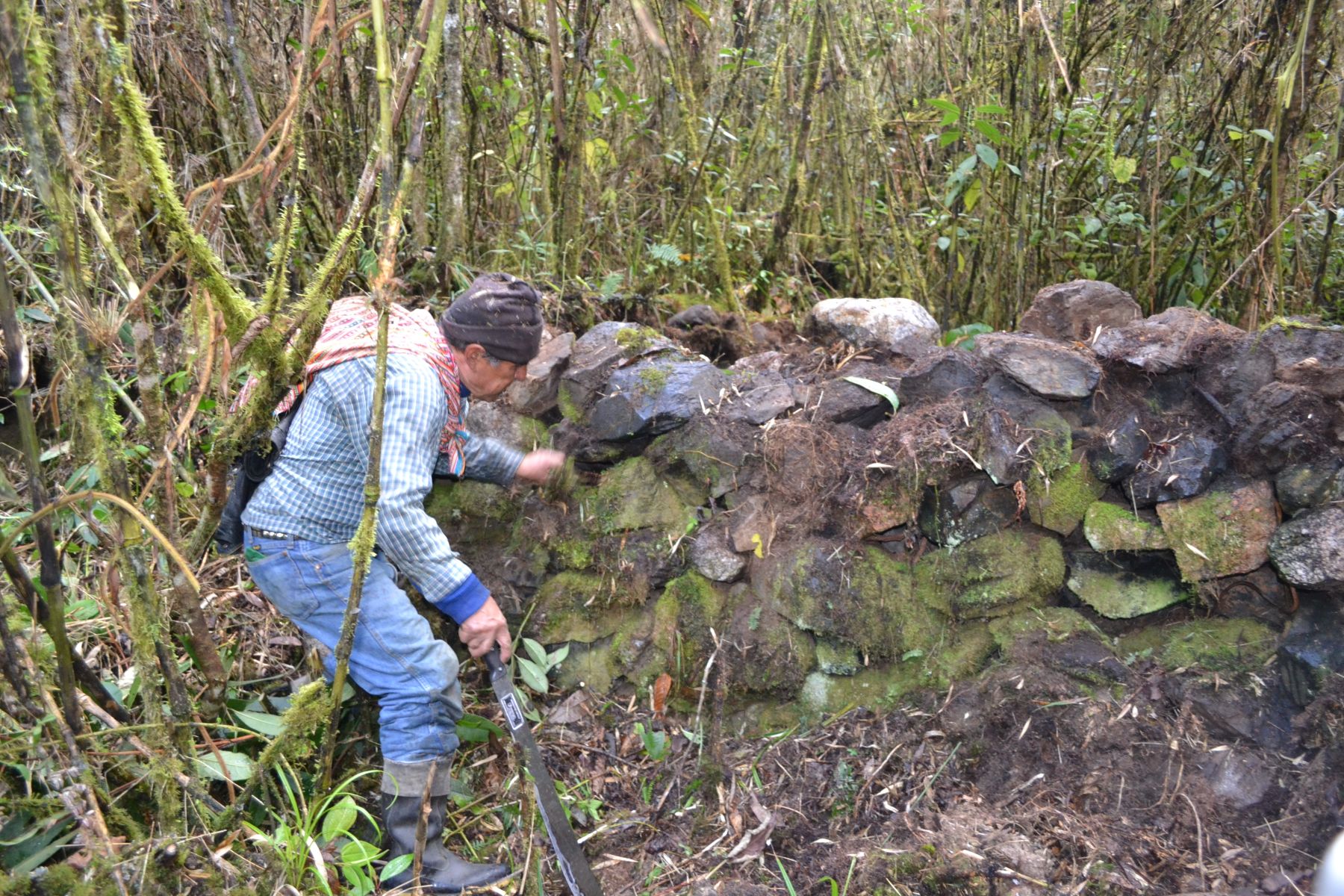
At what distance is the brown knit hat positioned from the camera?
2.79 m

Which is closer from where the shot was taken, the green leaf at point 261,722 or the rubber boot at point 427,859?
the rubber boot at point 427,859

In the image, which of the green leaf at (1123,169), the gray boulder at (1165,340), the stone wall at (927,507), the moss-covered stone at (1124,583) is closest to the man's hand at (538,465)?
the stone wall at (927,507)

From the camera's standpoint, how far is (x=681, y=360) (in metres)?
3.62

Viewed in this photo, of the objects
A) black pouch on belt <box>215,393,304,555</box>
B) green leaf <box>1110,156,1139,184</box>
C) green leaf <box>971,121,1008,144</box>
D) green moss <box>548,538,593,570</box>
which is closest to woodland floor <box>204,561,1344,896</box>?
green moss <box>548,538,593,570</box>

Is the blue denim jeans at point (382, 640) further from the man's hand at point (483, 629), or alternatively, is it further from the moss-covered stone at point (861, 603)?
the moss-covered stone at point (861, 603)

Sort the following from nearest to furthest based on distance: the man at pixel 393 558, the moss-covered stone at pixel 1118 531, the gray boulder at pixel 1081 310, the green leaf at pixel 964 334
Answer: the man at pixel 393 558
the moss-covered stone at pixel 1118 531
the gray boulder at pixel 1081 310
the green leaf at pixel 964 334

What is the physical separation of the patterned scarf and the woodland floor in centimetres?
101

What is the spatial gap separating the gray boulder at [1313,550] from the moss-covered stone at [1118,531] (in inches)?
12.2

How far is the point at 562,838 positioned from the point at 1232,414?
2.45 m

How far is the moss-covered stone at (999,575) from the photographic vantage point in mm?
3043

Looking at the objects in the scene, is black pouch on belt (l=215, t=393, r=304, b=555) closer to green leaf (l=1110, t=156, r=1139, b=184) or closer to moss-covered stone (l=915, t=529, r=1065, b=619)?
moss-covered stone (l=915, t=529, r=1065, b=619)

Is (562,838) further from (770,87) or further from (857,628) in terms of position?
(770,87)

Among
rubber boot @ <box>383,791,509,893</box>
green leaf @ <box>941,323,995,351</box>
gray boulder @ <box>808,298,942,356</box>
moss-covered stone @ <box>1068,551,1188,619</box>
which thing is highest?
gray boulder @ <box>808,298,942,356</box>

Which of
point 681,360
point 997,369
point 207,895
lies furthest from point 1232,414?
point 207,895
